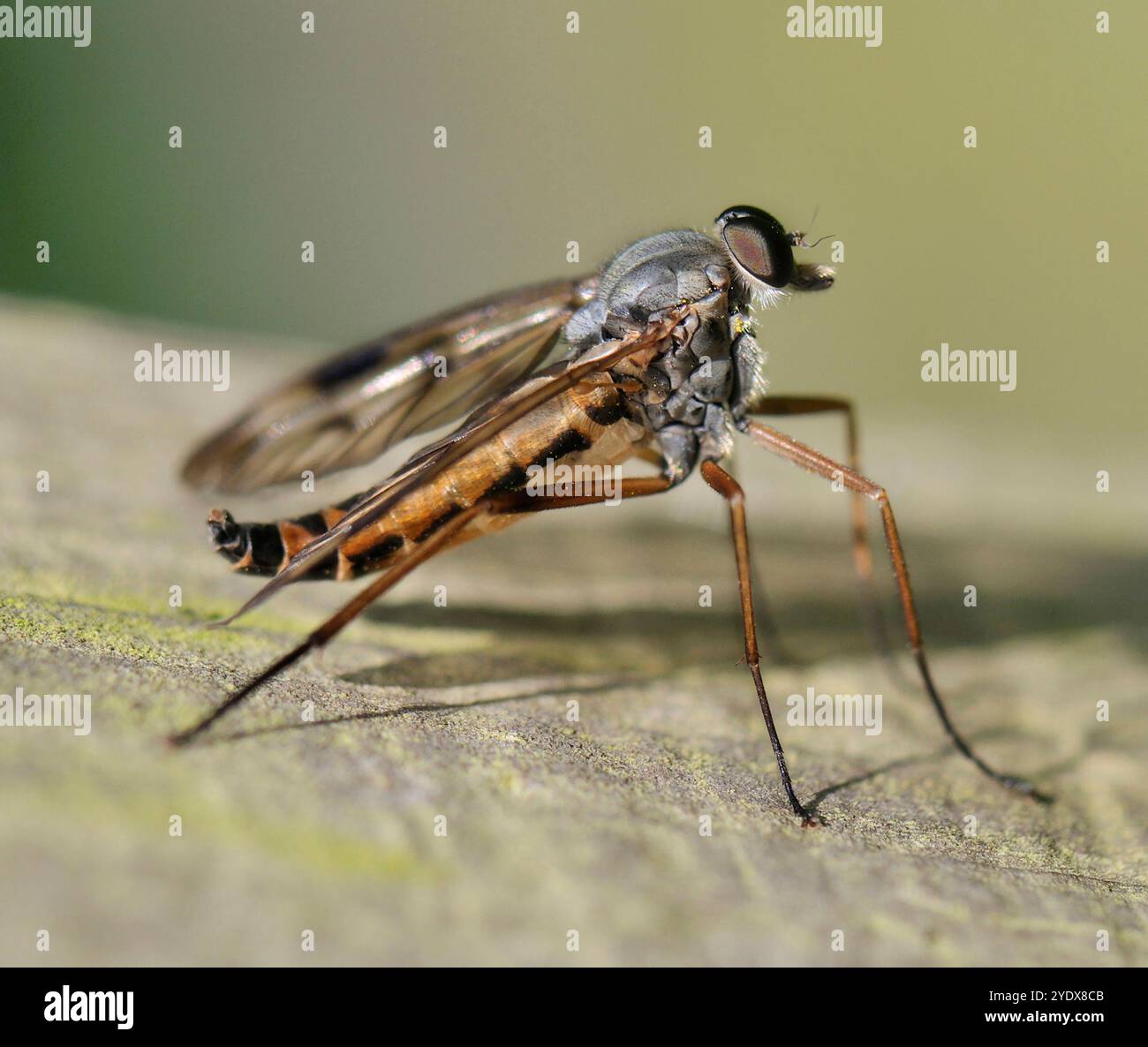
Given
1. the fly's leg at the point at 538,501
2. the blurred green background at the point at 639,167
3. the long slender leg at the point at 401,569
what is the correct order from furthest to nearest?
1. the blurred green background at the point at 639,167
2. the fly's leg at the point at 538,501
3. the long slender leg at the point at 401,569

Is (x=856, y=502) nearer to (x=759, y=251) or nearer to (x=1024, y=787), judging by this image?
(x=759, y=251)

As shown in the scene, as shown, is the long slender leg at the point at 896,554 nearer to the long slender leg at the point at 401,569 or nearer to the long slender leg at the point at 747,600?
the long slender leg at the point at 747,600

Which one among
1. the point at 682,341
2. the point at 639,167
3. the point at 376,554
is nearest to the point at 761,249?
the point at 682,341

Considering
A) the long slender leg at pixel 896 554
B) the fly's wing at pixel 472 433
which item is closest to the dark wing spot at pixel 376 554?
the fly's wing at pixel 472 433

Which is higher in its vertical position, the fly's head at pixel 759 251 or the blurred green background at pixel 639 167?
the blurred green background at pixel 639 167

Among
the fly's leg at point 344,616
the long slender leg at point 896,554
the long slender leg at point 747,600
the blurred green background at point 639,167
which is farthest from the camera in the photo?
the blurred green background at point 639,167

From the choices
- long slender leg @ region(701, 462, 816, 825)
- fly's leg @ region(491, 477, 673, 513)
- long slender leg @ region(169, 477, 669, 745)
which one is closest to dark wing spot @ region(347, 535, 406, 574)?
long slender leg @ region(169, 477, 669, 745)
